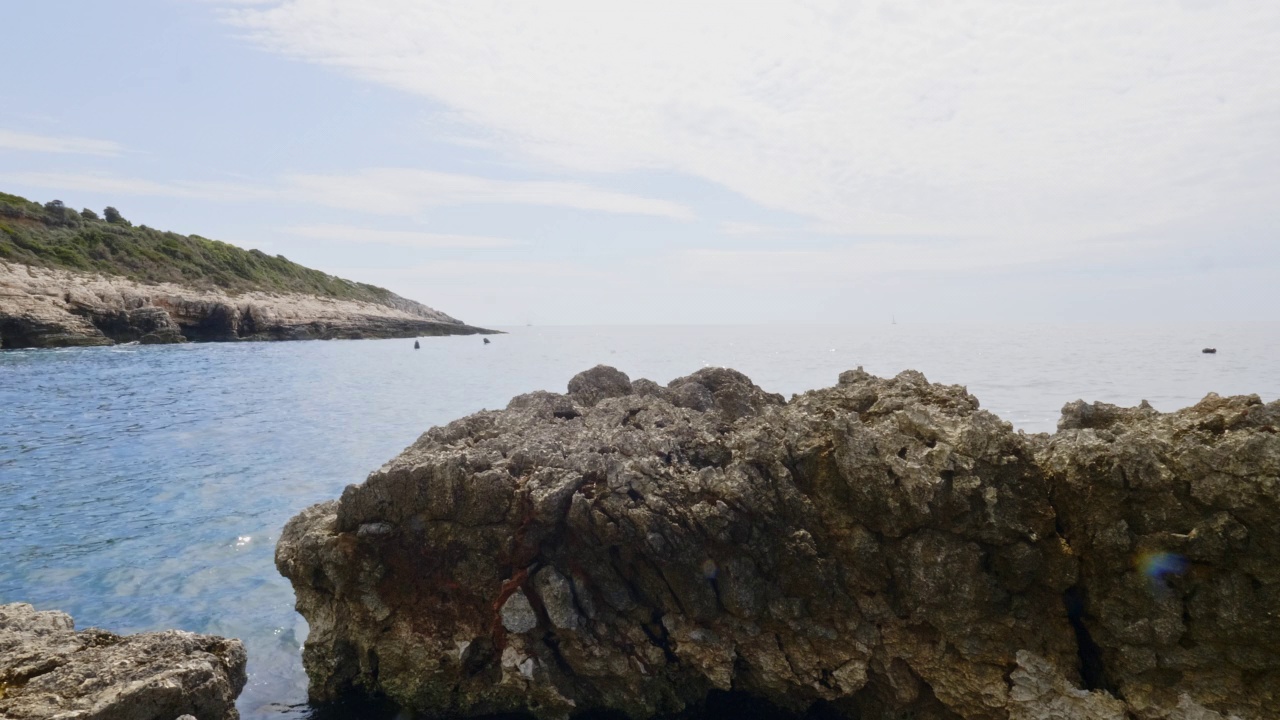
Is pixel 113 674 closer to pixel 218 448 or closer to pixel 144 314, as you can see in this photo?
pixel 218 448

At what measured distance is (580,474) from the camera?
9.60m

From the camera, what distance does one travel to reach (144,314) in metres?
78.2

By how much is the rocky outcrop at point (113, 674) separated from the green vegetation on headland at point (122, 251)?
289 feet

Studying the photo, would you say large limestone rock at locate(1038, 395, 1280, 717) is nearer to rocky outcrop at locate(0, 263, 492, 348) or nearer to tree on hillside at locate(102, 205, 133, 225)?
rocky outcrop at locate(0, 263, 492, 348)

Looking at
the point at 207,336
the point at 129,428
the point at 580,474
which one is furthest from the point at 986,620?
the point at 207,336

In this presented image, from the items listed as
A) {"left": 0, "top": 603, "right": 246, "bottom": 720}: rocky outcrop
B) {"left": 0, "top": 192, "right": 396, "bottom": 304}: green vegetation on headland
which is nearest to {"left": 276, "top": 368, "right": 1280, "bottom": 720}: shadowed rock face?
{"left": 0, "top": 603, "right": 246, "bottom": 720}: rocky outcrop

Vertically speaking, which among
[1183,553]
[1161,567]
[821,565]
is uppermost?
[1183,553]

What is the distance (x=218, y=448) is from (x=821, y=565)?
2861 cm

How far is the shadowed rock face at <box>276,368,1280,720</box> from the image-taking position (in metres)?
7.12

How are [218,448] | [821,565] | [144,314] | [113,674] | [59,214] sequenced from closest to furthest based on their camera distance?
[113,674] < [821,565] < [218,448] < [144,314] < [59,214]

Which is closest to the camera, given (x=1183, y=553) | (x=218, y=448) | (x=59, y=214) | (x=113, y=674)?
(x=1183, y=553)

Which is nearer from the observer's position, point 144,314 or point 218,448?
point 218,448

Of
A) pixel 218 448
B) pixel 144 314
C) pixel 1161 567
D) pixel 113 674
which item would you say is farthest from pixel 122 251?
pixel 1161 567

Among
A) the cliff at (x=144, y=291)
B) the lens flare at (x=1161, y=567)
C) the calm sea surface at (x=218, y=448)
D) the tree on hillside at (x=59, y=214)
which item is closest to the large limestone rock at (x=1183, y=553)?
the lens flare at (x=1161, y=567)
